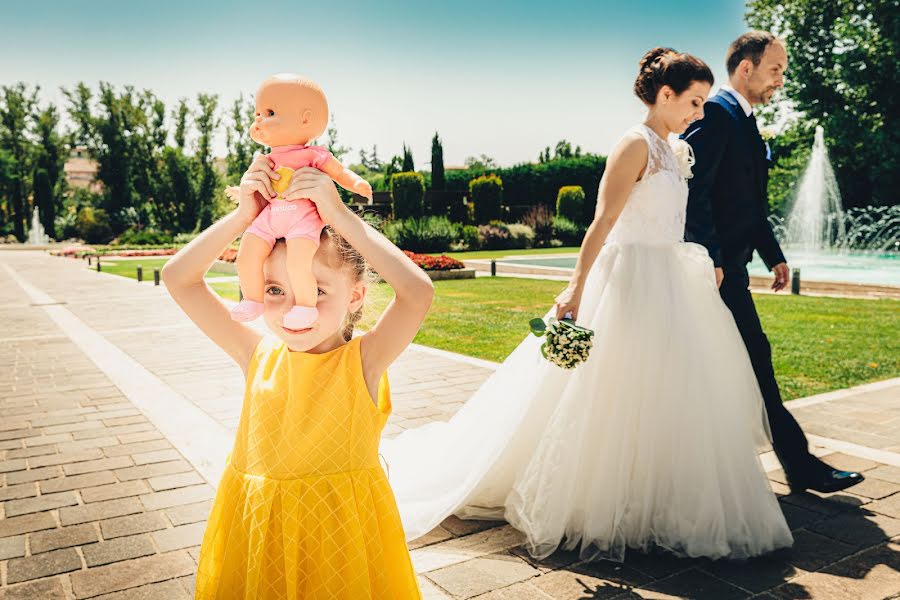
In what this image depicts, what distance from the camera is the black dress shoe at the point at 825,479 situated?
3594mm

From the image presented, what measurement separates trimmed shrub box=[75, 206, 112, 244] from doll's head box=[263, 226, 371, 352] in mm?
55094

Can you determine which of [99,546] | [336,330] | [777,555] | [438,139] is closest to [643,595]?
[777,555]

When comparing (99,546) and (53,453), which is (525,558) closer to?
(99,546)

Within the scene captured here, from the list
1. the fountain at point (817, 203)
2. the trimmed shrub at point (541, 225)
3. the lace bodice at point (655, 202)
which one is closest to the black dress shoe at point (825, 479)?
the lace bodice at point (655, 202)

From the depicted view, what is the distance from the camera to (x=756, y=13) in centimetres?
3428

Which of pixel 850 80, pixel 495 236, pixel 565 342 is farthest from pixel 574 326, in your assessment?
pixel 850 80

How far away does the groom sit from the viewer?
11.9 ft

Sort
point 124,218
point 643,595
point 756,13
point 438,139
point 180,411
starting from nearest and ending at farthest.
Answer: point 643,595, point 180,411, point 756,13, point 438,139, point 124,218

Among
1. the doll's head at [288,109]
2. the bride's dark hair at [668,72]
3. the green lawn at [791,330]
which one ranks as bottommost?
the green lawn at [791,330]

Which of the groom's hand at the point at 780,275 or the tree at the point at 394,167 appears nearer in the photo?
the groom's hand at the point at 780,275

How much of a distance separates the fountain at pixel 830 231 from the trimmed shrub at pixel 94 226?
44.8m

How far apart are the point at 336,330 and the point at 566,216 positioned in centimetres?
3545

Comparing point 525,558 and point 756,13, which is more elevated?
point 756,13

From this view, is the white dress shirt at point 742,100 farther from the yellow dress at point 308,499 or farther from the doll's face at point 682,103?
the yellow dress at point 308,499
